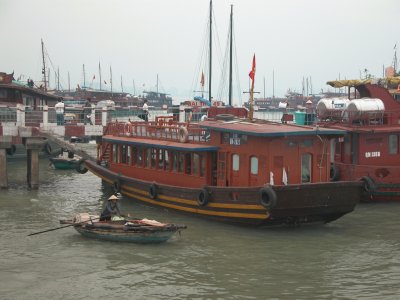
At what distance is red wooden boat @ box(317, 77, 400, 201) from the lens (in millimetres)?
23688

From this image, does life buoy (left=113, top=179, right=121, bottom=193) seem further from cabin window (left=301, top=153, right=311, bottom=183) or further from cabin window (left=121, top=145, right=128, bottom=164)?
cabin window (left=301, top=153, right=311, bottom=183)

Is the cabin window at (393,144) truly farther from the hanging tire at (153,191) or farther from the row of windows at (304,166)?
the hanging tire at (153,191)

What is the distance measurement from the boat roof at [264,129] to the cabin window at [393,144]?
6.49 meters

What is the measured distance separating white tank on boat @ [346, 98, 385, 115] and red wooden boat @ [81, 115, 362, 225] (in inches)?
225

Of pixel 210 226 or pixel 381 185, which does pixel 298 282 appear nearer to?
pixel 210 226

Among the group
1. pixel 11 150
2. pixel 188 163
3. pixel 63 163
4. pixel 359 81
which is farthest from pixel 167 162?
pixel 11 150

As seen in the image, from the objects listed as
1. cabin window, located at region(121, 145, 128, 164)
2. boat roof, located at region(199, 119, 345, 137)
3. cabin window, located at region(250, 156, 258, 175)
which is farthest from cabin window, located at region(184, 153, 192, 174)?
cabin window, located at region(121, 145, 128, 164)

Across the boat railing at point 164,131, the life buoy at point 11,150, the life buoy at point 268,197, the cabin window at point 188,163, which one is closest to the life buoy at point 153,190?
the cabin window at point 188,163

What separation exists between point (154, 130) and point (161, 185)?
298cm

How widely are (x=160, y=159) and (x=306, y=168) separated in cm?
594

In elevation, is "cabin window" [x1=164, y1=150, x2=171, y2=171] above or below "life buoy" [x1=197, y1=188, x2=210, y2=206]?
above

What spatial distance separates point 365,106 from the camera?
2498 centimetres

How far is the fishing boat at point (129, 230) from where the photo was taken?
54.9 feet

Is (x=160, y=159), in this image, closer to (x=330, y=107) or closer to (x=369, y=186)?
(x=369, y=186)
